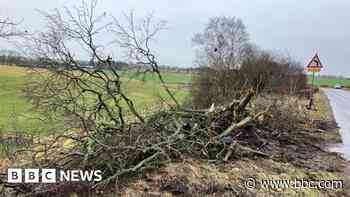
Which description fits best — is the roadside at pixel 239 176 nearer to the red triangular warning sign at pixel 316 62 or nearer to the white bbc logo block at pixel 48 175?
the white bbc logo block at pixel 48 175

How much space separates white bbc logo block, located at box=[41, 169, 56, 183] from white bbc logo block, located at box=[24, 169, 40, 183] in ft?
0.29

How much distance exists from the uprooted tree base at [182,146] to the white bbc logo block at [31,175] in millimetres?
122

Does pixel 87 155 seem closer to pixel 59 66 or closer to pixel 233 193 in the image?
pixel 59 66

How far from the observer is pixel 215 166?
7145 millimetres

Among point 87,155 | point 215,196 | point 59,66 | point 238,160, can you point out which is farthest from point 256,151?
point 59,66

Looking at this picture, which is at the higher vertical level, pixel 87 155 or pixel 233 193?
pixel 87 155

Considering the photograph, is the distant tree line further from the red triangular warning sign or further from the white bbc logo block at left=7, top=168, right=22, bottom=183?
the white bbc logo block at left=7, top=168, right=22, bottom=183

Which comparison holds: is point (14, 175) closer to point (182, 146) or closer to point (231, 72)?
point (182, 146)

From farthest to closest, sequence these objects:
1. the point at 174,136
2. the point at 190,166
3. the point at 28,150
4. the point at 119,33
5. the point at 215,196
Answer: the point at 119,33 → the point at 174,136 → the point at 190,166 → the point at 28,150 → the point at 215,196

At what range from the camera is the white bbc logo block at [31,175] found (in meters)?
5.52

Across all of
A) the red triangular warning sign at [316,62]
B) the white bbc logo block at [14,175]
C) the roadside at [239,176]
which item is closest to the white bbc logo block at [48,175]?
the white bbc logo block at [14,175]

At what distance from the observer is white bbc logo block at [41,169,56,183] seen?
5486 millimetres

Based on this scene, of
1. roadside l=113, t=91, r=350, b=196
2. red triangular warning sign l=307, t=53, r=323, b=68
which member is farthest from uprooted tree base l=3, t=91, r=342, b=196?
red triangular warning sign l=307, t=53, r=323, b=68

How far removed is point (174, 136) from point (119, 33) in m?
3.11
